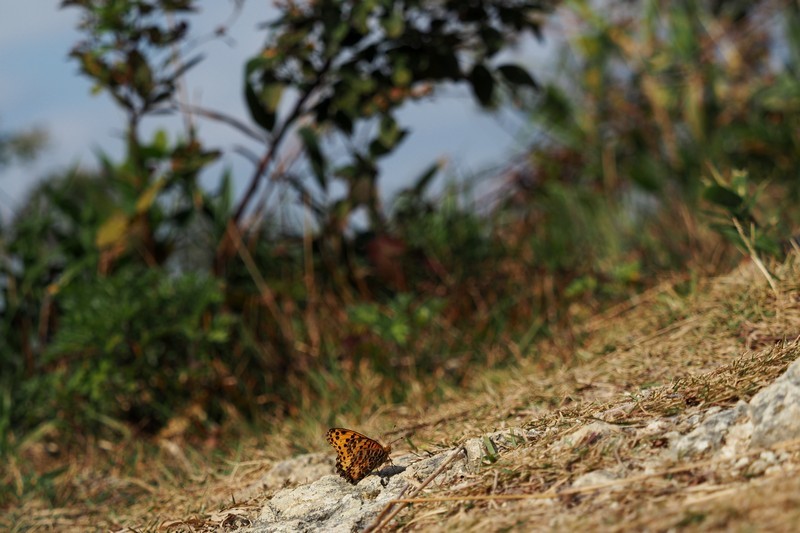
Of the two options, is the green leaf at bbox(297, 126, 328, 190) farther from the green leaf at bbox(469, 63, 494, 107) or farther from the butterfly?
the butterfly

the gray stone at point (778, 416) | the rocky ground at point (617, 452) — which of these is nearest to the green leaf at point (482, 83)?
the rocky ground at point (617, 452)

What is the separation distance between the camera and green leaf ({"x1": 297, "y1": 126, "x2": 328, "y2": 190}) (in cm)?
375

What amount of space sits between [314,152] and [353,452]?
1979mm

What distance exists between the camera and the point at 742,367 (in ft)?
6.79

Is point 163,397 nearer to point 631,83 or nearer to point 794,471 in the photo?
point 794,471

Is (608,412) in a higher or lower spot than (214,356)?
lower

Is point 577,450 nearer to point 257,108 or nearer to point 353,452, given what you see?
point 353,452

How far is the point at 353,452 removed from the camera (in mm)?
2027

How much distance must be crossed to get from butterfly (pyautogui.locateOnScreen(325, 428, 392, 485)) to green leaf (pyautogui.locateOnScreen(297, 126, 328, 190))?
75.9 inches

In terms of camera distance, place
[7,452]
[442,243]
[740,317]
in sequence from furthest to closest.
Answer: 1. [442,243]
2. [7,452]
3. [740,317]

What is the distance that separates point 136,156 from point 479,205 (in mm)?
1810

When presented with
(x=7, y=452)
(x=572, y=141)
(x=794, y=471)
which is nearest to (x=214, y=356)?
(x=7, y=452)

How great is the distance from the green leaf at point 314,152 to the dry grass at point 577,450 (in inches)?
45.5

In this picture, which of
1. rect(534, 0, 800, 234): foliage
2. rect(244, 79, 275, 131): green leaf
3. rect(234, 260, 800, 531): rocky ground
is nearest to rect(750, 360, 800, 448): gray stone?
rect(234, 260, 800, 531): rocky ground
